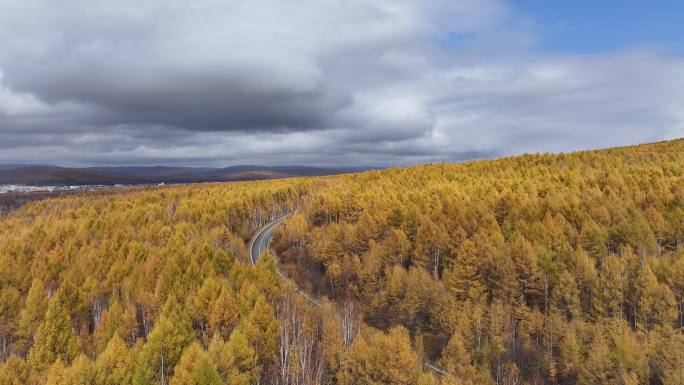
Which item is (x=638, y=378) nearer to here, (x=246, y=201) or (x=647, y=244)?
(x=647, y=244)

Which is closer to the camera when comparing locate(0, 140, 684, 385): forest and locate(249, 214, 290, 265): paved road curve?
locate(0, 140, 684, 385): forest

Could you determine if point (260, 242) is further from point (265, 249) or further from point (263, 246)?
point (265, 249)

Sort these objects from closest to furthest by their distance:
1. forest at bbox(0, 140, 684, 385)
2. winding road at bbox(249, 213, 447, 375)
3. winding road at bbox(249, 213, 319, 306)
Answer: forest at bbox(0, 140, 684, 385), winding road at bbox(249, 213, 447, 375), winding road at bbox(249, 213, 319, 306)

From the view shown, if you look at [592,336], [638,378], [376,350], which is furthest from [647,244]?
[376,350]

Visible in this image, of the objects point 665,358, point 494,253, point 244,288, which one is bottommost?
point 665,358

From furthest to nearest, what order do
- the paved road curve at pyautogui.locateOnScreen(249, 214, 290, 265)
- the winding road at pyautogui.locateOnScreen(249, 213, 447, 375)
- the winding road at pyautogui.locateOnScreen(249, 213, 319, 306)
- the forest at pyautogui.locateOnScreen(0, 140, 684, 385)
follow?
the paved road curve at pyautogui.locateOnScreen(249, 214, 290, 265), the winding road at pyautogui.locateOnScreen(249, 213, 319, 306), the winding road at pyautogui.locateOnScreen(249, 213, 447, 375), the forest at pyautogui.locateOnScreen(0, 140, 684, 385)

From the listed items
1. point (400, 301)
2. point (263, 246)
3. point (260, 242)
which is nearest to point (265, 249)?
point (263, 246)

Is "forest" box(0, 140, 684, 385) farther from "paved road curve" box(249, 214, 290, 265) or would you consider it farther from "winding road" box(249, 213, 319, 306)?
"paved road curve" box(249, 214, 290, 265)

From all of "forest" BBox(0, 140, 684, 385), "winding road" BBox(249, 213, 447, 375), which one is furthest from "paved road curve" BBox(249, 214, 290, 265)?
"forest" BBox(0, 140, 684, 385)

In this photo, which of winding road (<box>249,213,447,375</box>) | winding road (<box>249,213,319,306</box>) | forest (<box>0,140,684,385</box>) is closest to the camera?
forest (<box>0,140,684,385</box>)
